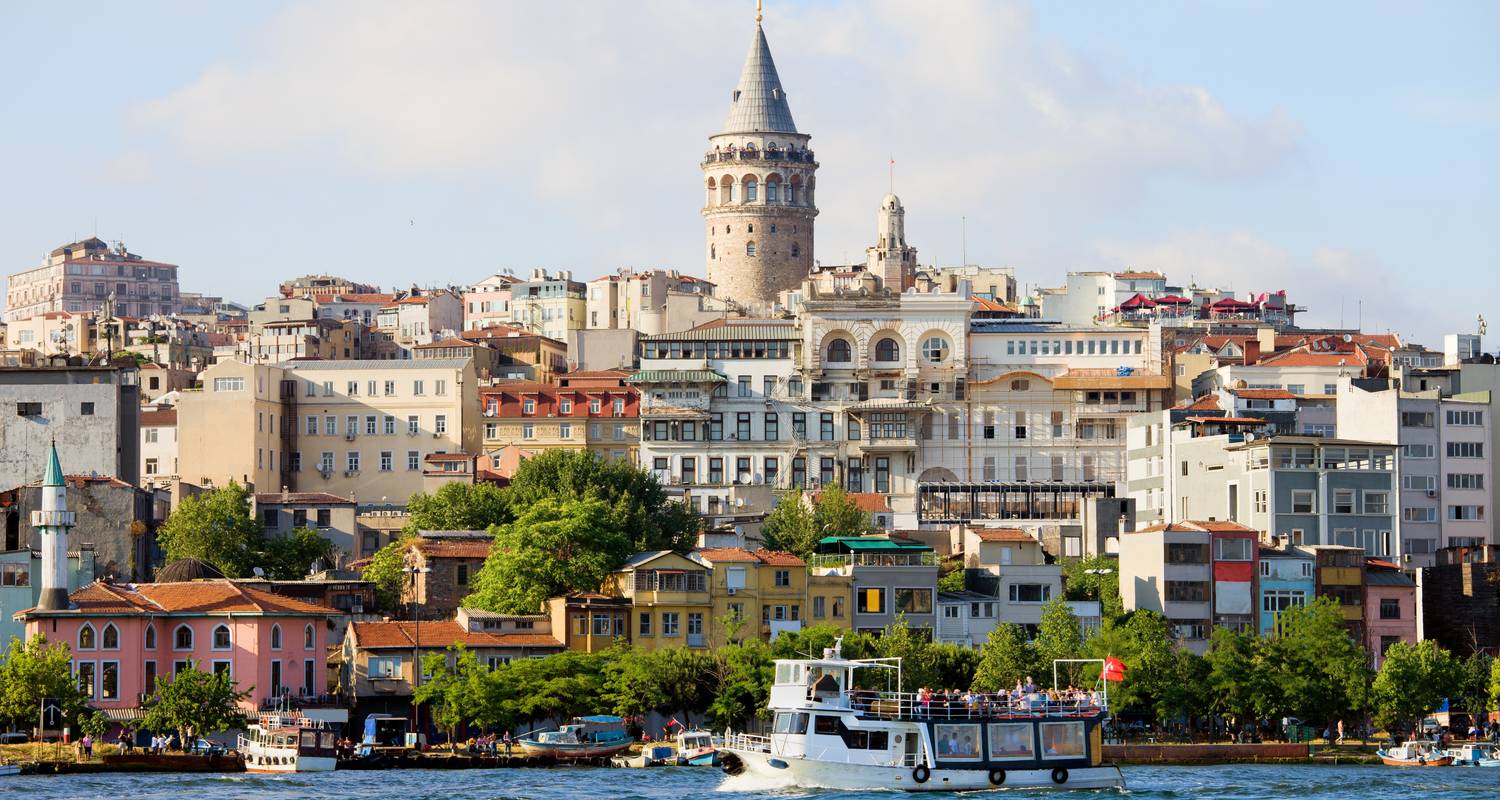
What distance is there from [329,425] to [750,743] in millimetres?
58640

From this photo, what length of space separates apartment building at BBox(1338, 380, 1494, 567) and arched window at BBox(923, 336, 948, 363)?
24.5m

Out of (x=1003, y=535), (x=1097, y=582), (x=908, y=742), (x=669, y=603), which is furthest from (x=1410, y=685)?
(x=908, y=742)

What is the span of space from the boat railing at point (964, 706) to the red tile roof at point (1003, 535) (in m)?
27.6

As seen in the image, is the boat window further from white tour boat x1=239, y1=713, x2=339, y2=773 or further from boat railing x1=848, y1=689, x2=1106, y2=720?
white tour boat x1=239, y1=713, x2=339, y2=773

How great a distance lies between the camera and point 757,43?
173750 mm

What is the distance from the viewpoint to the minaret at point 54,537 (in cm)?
8488

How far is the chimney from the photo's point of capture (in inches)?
4926

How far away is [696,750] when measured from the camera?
263 ft

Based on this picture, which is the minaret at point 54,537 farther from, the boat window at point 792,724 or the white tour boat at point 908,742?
the boat window at point 792,724

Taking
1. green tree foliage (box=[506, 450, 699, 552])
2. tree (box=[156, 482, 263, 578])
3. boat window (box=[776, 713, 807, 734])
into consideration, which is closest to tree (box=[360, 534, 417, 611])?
tree (box=[156, 482, 263, 578])

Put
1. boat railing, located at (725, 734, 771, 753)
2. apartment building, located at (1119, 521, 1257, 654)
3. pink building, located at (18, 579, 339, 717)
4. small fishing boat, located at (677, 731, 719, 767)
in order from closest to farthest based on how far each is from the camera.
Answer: boat railing, located at (725, 734, 771, 753) → small fishing boat, located at (677, 731, 719, 767) → pink building, located at (18, 579, 339, 717) → apartment building, located at (1119, 521, 1257, 654)

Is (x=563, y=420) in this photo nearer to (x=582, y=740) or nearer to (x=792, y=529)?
(x=792, y=529)

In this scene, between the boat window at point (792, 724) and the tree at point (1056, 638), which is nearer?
the boat window at point (792, 724)

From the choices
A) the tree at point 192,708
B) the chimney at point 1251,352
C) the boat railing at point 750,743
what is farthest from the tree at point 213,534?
the chimney at point 1251,352
